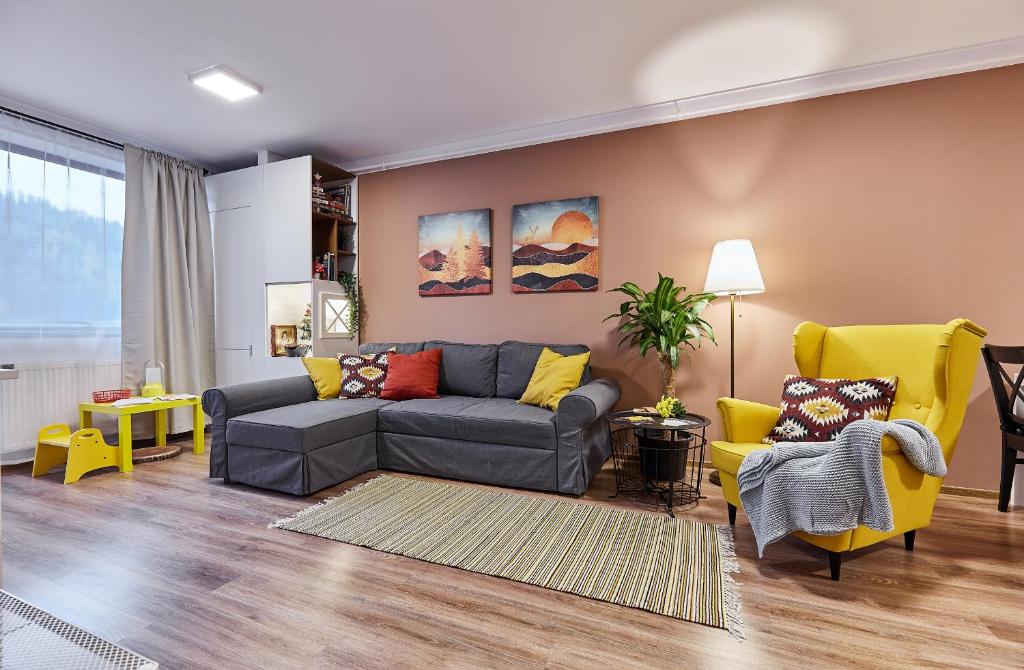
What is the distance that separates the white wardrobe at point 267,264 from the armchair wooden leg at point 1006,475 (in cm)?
474

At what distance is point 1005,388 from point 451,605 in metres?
3.19

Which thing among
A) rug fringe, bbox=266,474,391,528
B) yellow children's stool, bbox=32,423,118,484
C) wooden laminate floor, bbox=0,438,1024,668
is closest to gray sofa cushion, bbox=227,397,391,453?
Result: rug fringe, bbox=266,474,391,528

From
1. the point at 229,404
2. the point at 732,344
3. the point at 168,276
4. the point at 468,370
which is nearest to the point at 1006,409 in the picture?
the point at 732,344

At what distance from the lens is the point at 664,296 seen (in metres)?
3.26

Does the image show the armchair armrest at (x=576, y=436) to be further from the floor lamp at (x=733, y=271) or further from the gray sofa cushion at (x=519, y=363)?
the floor lamp at (x=733, y=271)

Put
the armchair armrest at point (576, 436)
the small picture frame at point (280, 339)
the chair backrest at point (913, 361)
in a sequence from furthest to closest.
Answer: the small picture frame at point (280, 339)
the armchair armrest at point (576, 436)
the chair backrest at point (913, 361)

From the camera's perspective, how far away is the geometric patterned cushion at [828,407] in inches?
94.5

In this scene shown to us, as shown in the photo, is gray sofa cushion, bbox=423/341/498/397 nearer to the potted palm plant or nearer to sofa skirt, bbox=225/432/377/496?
sofa skirt, bbox=225/432/377/496

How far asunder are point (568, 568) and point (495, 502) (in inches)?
33.3

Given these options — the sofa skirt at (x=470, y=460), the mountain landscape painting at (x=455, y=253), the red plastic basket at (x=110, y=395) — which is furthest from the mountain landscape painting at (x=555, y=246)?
the red plastic basket at (x=110, y=395)

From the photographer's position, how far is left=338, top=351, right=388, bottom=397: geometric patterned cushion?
3.83 metres

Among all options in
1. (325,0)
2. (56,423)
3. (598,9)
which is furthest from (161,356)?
(598,9)

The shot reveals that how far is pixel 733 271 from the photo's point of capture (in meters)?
3.12

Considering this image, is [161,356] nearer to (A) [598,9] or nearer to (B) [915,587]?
(A) [598,9]
